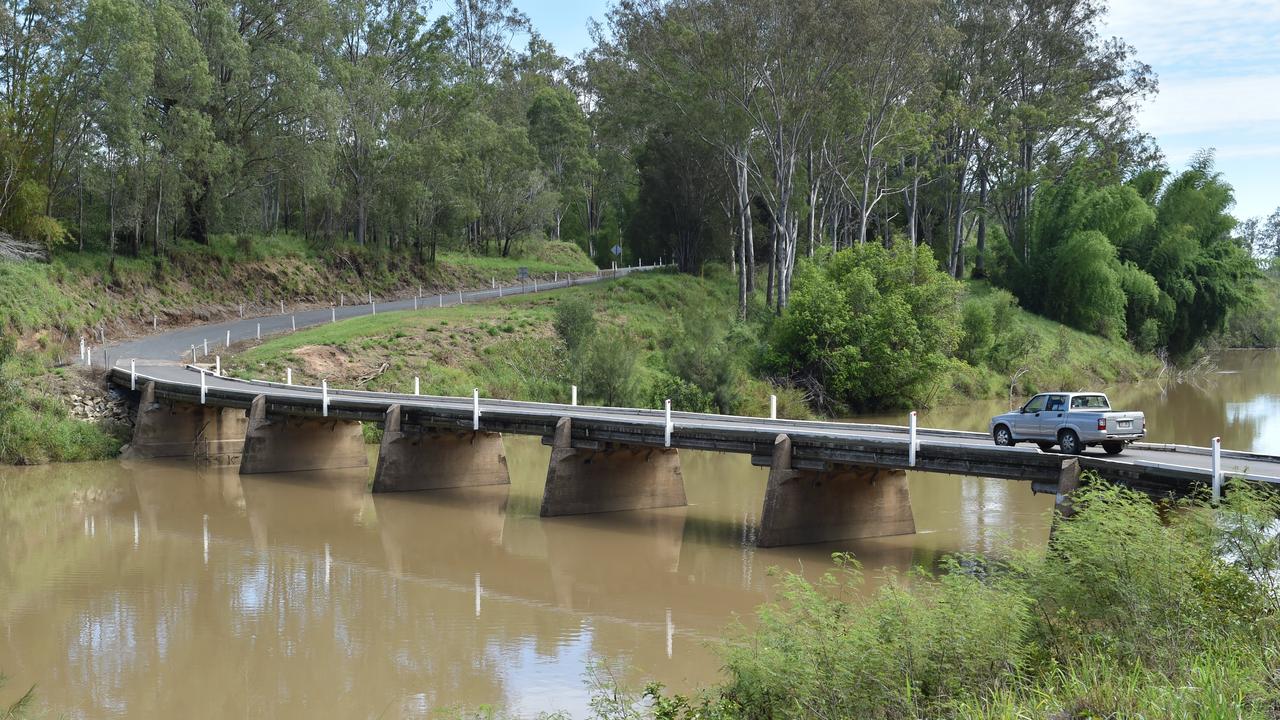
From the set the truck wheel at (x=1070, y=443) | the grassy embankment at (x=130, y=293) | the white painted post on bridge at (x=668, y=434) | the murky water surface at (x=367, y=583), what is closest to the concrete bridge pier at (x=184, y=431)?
the grassy embankment at (x=130, y=293)

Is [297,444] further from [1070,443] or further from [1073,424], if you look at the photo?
[1073,424]

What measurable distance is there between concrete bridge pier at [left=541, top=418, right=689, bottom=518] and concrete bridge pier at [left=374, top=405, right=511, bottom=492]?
509cm

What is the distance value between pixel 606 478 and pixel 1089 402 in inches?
452

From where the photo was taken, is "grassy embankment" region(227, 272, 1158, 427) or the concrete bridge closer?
the concrete bridge

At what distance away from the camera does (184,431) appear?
129 ft

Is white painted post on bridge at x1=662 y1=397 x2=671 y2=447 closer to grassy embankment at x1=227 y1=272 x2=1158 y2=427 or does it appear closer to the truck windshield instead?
the truck windshield

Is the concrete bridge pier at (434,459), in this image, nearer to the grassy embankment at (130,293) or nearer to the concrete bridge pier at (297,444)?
the concrete bridge pier at (297,444)

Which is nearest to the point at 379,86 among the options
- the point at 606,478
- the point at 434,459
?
the point at 434,459

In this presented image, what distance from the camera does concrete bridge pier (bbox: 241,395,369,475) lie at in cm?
3472

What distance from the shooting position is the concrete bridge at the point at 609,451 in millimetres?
21062

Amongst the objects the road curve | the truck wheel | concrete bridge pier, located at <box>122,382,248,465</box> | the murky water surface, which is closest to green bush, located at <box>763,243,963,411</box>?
the murky water surface

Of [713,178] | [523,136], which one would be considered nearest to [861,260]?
[713,178]

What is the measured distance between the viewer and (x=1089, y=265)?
69625 mm

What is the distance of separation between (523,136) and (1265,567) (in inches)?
2709
